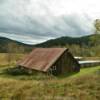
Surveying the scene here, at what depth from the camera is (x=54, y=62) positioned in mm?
42719

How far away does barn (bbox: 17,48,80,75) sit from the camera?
42.2 m

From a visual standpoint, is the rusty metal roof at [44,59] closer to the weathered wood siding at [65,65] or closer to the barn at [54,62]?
the barn at [54,62]

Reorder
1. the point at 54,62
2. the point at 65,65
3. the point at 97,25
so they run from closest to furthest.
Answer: the point at 54,62 → the point at 65,65 → the point at 97,25

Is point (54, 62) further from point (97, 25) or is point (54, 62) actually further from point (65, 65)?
point (97, 25)

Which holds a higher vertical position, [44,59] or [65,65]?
A: [44,59]

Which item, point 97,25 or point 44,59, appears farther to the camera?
point 97,25

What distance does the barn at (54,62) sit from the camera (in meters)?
42.2

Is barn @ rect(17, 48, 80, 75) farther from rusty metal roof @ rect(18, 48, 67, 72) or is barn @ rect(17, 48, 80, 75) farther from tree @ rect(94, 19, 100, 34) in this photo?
tree @ rect(94, 19, 100, 34)

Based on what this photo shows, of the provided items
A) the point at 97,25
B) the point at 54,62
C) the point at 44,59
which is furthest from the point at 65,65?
the point at 97,25

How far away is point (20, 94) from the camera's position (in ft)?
37.5

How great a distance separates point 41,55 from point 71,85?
116 feet

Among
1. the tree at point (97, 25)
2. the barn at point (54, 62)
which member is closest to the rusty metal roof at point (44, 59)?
the barn at point (54, 62)

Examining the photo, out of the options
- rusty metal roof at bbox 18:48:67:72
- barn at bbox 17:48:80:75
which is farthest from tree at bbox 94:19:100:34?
rusty metal roof at bbox 18:48:67:72

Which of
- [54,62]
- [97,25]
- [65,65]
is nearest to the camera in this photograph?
[54,62]
